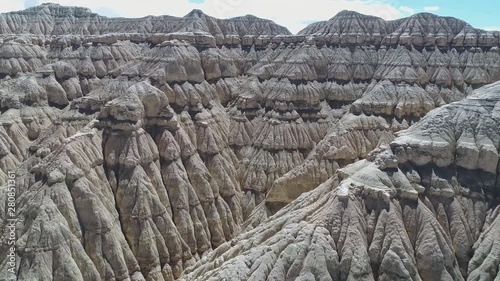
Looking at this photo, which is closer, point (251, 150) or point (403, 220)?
point (403, 220)

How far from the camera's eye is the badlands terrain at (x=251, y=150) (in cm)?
3544

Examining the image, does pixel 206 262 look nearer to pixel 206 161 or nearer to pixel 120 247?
pixel 120 247

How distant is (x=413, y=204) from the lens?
120ft

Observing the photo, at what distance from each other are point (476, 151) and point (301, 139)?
38.0 meters

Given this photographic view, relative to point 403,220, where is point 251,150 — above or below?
below

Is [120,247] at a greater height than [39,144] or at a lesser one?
lesser

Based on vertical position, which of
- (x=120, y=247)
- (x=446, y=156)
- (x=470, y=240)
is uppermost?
(x=446, y=156)

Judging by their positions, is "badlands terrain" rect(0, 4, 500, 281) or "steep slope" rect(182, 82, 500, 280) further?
"badlands terrain" rect(0, 4, 500, 281)

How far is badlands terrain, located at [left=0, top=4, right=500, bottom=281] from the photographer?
35.4m

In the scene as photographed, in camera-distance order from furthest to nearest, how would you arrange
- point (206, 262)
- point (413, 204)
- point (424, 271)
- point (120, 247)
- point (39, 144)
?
point (39, 144) < point (120, 247) < point (206, 262) < point (413, 204) < point (424, 271)

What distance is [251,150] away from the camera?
7331 centimetres

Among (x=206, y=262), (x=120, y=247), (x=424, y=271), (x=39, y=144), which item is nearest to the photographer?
(x=424, y=271)

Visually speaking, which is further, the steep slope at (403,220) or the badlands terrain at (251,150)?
the badlands terrain at (251,150)

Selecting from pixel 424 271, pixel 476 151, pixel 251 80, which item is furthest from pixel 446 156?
pixel 251 80
